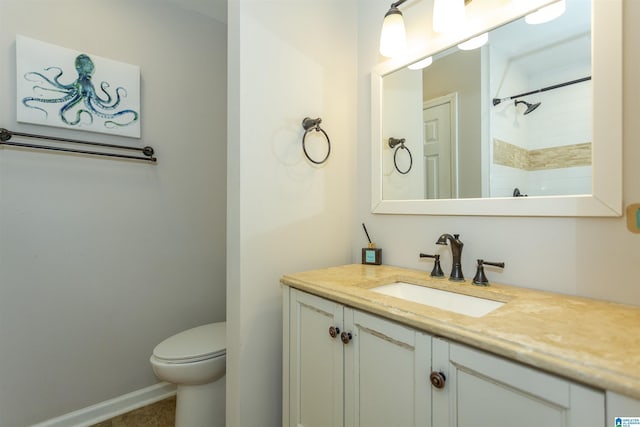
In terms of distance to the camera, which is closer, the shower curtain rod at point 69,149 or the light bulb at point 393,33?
the light bulb at point 393,33

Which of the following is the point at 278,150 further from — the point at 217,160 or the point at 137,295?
the point at 137,295

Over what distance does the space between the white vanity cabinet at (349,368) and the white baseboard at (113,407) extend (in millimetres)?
1118

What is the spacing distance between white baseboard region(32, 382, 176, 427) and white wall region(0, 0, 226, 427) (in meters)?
0.04

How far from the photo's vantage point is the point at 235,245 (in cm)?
127

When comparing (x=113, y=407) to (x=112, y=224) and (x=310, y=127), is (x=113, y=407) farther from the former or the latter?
(x=310, y=127)

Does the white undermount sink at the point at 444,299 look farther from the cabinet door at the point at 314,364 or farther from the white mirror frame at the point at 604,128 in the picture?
the white mirror frame at the point at 604,128

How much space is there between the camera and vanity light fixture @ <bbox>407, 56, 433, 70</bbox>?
4.44ft

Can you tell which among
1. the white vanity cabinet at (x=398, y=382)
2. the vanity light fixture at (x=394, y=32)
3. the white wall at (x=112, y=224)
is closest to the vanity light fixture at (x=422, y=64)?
the vanity light fixture at (x=394, y=32)

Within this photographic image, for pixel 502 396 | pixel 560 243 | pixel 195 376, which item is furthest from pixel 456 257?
pixel 195 376

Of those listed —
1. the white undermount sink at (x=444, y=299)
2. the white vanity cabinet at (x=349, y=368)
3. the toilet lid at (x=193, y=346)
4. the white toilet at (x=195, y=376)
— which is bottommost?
the white toilet at (x=195, y=376)

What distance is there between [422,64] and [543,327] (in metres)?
1.18

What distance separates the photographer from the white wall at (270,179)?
1.26 metres

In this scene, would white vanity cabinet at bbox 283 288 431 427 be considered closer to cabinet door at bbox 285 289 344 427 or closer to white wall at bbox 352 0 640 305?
cabinet door at bbox 285 289 344 427

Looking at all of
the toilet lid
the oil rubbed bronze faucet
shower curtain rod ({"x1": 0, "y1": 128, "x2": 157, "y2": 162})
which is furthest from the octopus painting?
the oil rubbed bronze faucet
